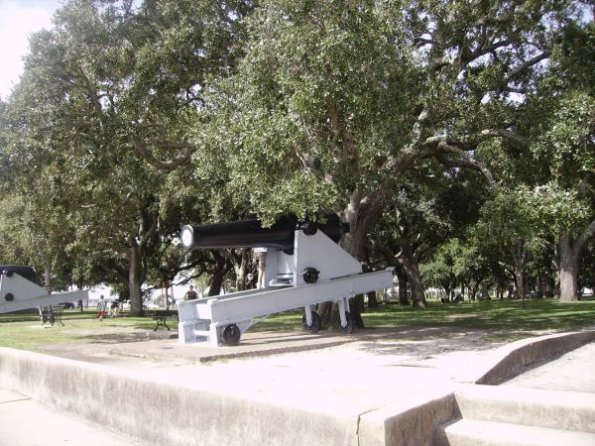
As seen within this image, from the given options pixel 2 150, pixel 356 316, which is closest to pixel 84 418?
pixel 356 316

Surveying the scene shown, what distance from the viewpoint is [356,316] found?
14.5 metres

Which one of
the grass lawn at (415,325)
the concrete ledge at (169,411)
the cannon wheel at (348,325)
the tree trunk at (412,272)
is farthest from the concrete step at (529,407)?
the tree trunk at (412,272)

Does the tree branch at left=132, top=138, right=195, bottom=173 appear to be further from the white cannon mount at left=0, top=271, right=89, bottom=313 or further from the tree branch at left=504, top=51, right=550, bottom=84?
the white cannon mount at left=0, top=271, right=89, bottom=313

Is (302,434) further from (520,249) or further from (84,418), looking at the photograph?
(520,249)

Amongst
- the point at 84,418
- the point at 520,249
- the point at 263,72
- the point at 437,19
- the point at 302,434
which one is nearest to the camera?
the point at 302,434

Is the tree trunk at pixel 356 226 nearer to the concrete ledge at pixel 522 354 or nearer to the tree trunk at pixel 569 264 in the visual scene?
the concrete ledge at pixel 522 354

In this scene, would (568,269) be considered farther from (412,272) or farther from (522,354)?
(522,354)

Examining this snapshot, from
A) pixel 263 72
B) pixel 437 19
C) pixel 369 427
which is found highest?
pixel 437 19

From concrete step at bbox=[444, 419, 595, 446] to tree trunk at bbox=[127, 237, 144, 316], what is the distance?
2997cm

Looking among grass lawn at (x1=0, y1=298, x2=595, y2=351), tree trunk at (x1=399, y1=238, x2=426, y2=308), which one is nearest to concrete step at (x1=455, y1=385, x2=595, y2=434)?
grass lawn at (x1=0, y1=298, x2=595, y2=351)

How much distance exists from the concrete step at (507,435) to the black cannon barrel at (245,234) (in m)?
6.91

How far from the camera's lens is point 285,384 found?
657 cm

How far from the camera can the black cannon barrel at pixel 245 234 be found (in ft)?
34.2

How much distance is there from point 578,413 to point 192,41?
12.9 m
